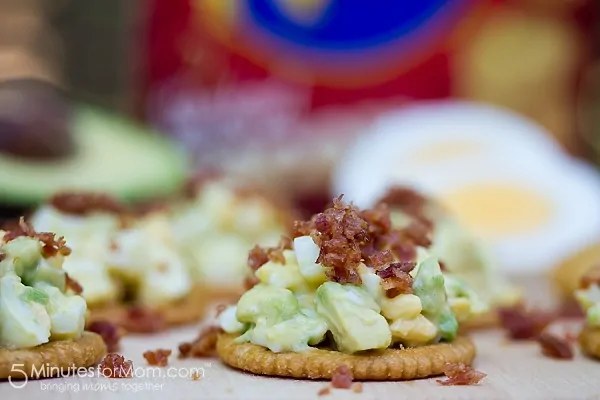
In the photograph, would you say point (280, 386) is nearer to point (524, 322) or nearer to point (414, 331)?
point (414, 331)

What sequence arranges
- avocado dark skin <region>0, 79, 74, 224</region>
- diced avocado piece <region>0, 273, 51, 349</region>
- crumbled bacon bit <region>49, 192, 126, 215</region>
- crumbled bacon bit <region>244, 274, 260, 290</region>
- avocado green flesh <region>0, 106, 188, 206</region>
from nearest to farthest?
diced avocado piece <region>0, 273, 51, 349</region>
crumbled bacon bit <region>244, 274, 260, 290</region>
crumbled bacon bit <region>49, 192, 126, 215</region>
avocado green flesh <region>0, 106, 188, 206</region>
avocado dark skin <region>0, 79, 74, 224</region>

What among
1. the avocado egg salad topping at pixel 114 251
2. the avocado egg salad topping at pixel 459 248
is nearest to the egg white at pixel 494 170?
the avocado egg salad topping at pixel 459 248

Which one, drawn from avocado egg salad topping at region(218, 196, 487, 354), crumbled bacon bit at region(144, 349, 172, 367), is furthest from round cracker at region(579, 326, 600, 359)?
crumbled bacon bit at region(144, 349, 172, 367)

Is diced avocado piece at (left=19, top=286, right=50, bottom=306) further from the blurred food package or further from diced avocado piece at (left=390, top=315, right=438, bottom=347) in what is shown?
the blurred food package

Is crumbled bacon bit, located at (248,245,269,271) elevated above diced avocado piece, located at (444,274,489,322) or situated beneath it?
elevated above

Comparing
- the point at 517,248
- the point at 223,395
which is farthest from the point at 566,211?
the point at 223,395

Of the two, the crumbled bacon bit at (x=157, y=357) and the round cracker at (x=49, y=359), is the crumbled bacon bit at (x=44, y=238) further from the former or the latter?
the crumbled bacon bit at (x=157, y=357)

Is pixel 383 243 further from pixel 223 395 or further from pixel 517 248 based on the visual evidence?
pixel 517 248
